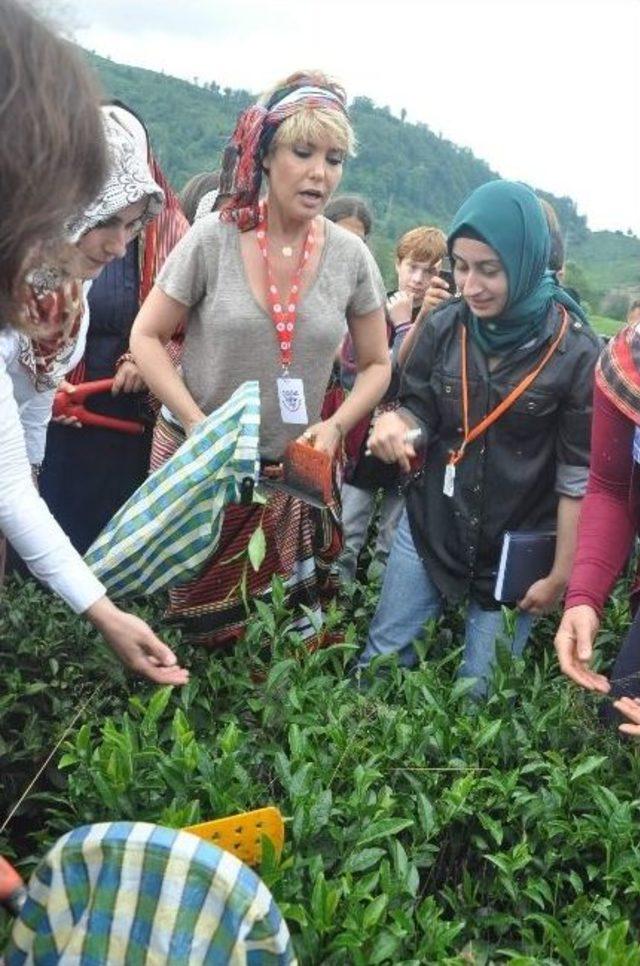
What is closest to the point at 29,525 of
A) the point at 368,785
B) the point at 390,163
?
the point at 368,785

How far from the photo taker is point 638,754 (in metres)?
2.38

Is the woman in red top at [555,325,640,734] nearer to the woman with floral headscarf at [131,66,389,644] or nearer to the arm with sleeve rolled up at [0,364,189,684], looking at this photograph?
the woman with floral headscarf at [131,66,389,644]

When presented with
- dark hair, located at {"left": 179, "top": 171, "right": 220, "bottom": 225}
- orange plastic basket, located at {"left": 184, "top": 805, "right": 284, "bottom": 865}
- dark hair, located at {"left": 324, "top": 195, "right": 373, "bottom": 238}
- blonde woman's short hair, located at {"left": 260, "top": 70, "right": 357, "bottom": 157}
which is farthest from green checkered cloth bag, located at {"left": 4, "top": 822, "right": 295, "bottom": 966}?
dark hair, located at {"left": 324, "top": 195, "right": 373, "bottom": 238}

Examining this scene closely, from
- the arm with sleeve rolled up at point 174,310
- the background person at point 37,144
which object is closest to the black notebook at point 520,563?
the arm with sleeve rolled up at point 174,310

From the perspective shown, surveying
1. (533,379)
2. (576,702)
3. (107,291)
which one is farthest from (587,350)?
(107,291)

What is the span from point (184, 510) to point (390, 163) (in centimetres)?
5670

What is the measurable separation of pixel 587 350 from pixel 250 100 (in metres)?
1.22

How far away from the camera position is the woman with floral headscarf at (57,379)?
6.68ft

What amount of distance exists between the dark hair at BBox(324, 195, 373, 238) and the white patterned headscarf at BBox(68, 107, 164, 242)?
8.23 ft

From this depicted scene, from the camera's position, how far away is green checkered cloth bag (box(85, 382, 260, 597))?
2426 millimetres

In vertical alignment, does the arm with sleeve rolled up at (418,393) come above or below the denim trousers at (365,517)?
above

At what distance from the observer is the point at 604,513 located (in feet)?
8.84

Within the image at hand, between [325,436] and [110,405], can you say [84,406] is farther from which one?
[325,436]

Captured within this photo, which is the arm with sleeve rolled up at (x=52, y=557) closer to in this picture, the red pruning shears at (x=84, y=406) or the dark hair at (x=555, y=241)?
the red pruning shears at (x=84, y=406)
